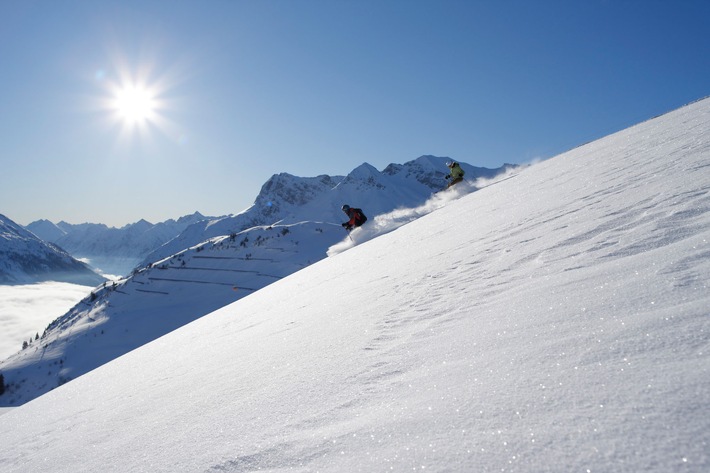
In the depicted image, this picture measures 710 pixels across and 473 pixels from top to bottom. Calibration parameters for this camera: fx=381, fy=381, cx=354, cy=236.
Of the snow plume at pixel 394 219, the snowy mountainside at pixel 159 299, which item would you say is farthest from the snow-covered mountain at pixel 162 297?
the snow plume at pixel 394 219

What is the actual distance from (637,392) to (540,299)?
4.08ft

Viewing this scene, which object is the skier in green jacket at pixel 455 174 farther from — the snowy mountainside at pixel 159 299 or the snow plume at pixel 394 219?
the snowy mountainside at pixel 159 299

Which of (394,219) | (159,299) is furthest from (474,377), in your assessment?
(159,299)

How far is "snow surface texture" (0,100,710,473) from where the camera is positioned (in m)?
1.10

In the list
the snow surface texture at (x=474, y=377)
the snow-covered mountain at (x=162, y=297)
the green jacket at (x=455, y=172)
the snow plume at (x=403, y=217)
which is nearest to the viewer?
the snow surface texture at (x=474, y=377)

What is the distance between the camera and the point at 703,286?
5.66 feet

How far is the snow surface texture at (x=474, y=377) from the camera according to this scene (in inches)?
43.4

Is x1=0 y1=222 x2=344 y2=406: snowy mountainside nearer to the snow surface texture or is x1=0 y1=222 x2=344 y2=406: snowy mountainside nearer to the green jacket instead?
the green jacket

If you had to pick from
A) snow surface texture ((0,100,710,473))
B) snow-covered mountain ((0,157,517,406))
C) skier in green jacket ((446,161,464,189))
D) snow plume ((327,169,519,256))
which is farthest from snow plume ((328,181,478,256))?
snow-covered mountain ((0,157,517,406))

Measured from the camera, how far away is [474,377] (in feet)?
5.39

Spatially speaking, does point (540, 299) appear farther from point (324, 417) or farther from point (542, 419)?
point (324, 417)

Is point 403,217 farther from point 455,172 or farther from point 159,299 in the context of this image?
point 159,299

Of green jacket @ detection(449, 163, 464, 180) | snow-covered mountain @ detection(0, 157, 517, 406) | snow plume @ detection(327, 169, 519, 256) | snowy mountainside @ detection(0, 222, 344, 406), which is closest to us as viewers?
snow plume @ detection(327, 169, 519, 256)

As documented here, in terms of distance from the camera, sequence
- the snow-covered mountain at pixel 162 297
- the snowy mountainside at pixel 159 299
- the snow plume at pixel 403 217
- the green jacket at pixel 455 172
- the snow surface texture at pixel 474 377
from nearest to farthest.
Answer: the snow surface texture at pixel 474 377, the snow plume at pixel 403 217, the green jacket at pixel 455 172, the snowy mountainside at pixel 159 299, the snow-covered mountain at pixel 162 297
